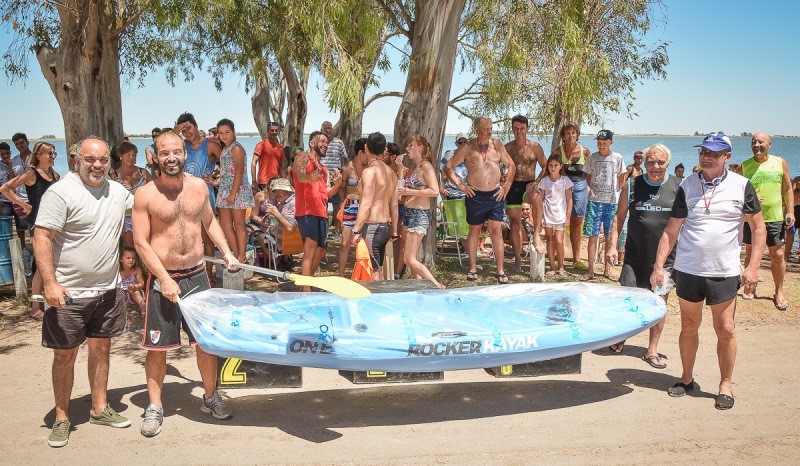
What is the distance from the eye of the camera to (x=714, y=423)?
5.39 metres

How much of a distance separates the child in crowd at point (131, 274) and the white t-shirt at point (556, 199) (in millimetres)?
5467

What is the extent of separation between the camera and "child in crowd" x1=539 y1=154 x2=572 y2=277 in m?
9.96

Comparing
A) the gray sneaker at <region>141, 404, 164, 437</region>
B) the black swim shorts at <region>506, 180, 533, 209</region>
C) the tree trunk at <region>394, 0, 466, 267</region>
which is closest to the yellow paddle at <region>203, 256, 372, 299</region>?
the gray sneaker at <region>141, 404, 164, 437</region>

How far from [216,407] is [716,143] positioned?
4389mm

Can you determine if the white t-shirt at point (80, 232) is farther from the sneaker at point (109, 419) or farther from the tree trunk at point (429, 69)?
the tree trunk at point (429, 69)

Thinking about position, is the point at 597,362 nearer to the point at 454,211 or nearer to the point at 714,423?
the point at 714,423

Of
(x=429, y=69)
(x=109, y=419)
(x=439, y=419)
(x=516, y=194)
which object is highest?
(x=429, y=69)

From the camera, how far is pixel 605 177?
33.0 ft

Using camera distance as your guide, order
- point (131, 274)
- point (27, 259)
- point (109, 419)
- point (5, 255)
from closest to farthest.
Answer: point (109, 419), point (131, 274), point (5, 255), point (27, 259)

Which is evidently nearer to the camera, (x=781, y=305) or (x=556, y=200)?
(x=781, y=305)

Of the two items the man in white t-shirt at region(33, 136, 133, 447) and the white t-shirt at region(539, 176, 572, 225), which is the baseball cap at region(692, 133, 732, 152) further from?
the man in white t-shirt at region(33, 136, 133, 447)

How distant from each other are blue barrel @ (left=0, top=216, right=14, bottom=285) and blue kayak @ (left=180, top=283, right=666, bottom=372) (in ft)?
14.8

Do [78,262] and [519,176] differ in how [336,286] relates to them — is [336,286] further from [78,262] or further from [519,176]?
[519,176]

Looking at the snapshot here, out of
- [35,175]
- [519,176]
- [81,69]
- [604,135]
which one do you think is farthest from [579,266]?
[81,69]
